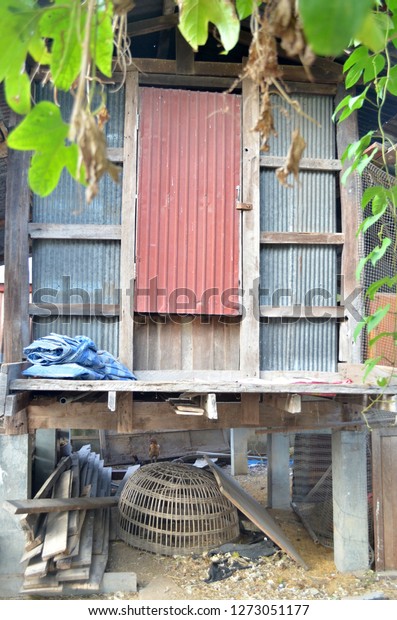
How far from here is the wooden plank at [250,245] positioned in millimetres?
6141

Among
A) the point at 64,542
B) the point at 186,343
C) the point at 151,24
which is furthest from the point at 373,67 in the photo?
the point at 64,542

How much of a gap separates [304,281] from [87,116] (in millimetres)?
5751

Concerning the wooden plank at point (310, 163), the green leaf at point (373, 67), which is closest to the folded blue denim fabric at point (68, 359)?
the wooden plank at point (310, 163)

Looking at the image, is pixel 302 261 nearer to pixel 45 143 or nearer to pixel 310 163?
pixel 310 163

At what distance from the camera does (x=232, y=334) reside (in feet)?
20.5

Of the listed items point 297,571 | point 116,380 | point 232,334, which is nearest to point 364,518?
point 297,571

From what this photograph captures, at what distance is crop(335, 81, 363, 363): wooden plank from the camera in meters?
6.21

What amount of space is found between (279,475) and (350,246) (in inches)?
202

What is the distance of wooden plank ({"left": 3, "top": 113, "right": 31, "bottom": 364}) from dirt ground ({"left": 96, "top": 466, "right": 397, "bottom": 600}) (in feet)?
10.2

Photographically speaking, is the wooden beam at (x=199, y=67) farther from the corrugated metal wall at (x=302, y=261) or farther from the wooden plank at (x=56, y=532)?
the wooden plank at (x=56, y=532)

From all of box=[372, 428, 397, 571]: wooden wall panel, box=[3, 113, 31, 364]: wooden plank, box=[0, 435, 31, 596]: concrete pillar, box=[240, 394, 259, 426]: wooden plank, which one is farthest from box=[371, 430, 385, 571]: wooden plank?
box=[3, 113, 31, 364]: wooden plank

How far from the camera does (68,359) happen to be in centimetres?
530

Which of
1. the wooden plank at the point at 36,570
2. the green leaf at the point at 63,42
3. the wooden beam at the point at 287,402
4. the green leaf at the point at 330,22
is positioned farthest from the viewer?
the wooden beam at the point at 287,402

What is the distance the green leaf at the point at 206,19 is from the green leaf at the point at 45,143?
445mm
